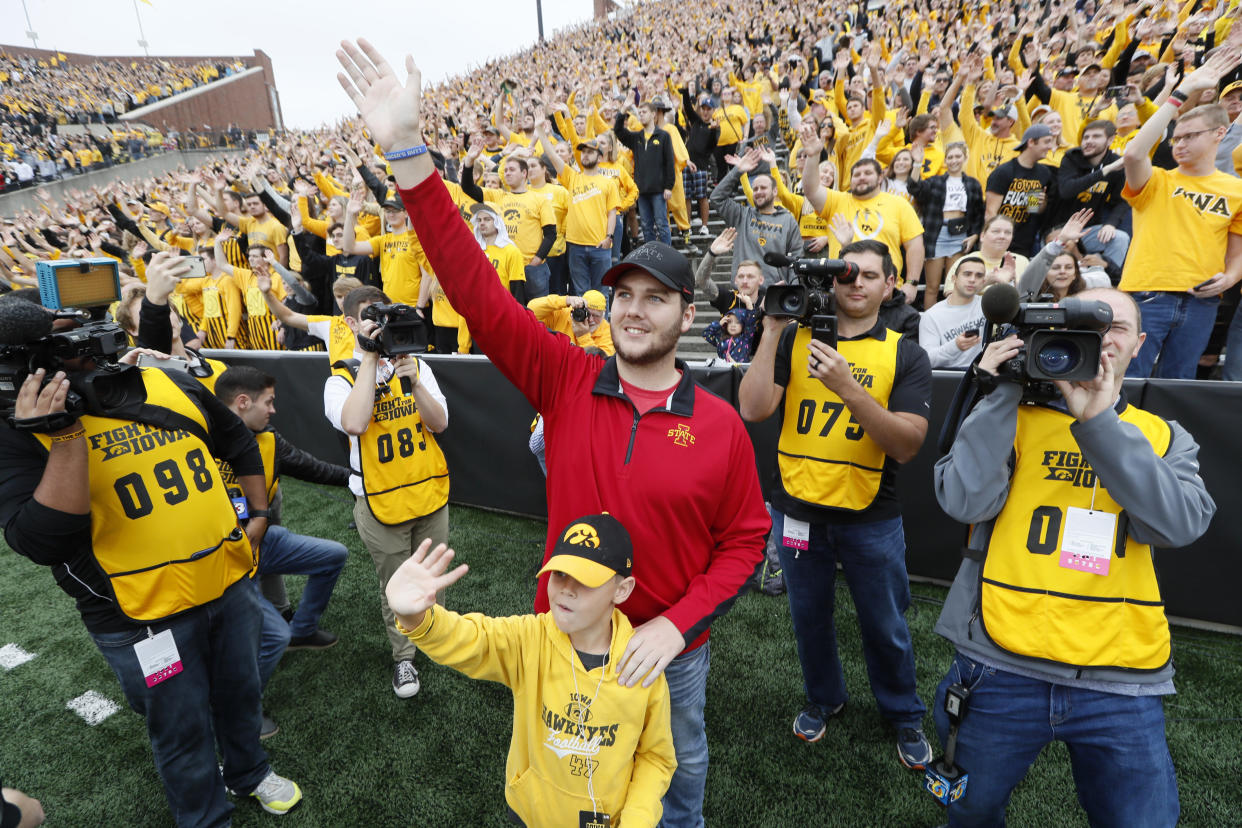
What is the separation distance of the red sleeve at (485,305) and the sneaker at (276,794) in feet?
A: 7.40

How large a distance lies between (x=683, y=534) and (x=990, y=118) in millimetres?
8144

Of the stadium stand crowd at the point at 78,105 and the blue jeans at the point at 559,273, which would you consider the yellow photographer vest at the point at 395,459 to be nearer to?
the blue jeans at the point at 559,273

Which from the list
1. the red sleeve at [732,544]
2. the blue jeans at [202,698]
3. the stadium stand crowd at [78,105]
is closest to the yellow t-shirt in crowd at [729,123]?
the red sleeve at [732,544]

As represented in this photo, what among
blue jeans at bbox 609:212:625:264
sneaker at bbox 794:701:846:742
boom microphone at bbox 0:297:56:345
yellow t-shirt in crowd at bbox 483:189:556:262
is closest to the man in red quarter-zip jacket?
boom microphone at bbox 0:297:56:345

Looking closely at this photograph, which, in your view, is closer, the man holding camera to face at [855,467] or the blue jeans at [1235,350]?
the man holding camera to face at [855,467]

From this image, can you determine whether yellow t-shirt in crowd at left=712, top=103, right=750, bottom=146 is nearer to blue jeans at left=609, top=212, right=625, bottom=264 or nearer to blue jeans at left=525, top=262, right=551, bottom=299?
blue jeans at left=609, top=212, right=625, bottom=264

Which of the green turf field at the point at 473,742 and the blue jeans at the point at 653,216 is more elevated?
the blue jeans at the point at 653,216

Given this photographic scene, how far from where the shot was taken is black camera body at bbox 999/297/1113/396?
4.85 ft

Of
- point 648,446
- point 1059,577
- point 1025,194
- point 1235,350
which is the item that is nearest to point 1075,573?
point 1059,577

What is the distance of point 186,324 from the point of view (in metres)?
8.28

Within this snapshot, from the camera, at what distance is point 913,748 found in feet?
9.07

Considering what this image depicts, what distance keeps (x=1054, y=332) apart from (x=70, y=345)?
2.64m

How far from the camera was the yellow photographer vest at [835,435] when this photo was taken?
100 inches

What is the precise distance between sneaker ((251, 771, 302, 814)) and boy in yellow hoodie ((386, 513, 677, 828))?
1.58m
